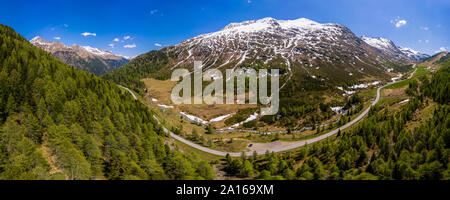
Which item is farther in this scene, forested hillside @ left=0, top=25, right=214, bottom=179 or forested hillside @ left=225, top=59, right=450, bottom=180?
forested hillside @ left=225, top=59, right=450, bottom=180

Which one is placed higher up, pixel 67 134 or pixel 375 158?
pixel 67 134

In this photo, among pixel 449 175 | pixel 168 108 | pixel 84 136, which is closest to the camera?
pixel 449 175

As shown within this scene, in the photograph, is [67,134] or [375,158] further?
[375,158]

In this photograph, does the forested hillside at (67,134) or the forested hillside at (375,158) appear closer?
the forested hillside at (67,134)

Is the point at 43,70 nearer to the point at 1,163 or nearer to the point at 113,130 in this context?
the point at 113,130
